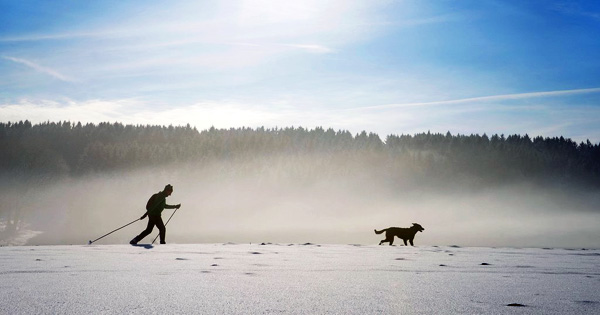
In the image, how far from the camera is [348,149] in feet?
530

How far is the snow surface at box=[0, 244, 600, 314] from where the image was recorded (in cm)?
381

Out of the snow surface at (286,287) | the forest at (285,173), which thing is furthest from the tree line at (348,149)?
the snow surface at (286,287)

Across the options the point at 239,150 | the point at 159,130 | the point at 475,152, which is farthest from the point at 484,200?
the point at 159,130

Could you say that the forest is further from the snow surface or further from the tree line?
the snow surface

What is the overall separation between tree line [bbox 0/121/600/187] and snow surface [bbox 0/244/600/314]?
13256 cm

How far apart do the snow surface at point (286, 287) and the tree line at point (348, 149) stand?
435ft

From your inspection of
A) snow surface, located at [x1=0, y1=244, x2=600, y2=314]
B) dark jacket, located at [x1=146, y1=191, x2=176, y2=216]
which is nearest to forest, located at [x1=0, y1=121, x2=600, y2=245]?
dark jacket, located at [x1=146, y1=191, x2=176, y2=216]

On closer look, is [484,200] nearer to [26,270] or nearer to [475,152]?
[475,152]

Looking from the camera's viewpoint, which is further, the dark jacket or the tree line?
the tree line

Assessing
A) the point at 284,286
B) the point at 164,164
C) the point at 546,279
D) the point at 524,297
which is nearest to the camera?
the point at 524,297

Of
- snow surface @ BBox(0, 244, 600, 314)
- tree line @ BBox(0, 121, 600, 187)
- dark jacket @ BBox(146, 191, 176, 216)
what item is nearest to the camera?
snow surface @ BBox(0, 244, 600, 314)

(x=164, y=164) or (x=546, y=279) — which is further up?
(x=164, y=164)

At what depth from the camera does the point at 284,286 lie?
4.95 meters

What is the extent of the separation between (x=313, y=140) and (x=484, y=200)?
63349 millimetres
